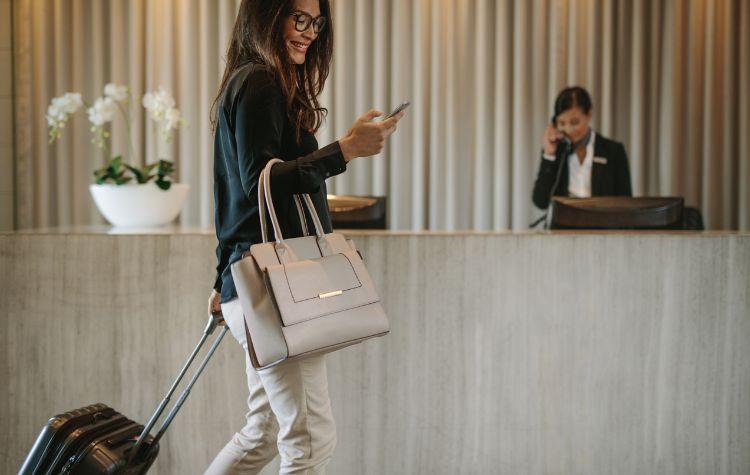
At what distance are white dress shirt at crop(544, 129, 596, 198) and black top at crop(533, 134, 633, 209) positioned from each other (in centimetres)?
2

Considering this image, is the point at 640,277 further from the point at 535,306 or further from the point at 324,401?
the point at 324,401

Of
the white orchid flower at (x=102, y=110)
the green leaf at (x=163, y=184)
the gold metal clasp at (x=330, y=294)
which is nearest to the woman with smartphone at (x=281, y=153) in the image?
the gold metal clasp at (x=330, y=294)

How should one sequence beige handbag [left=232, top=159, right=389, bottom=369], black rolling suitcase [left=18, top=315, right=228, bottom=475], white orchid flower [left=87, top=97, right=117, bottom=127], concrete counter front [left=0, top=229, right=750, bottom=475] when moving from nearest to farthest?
beige handbag [left=232, top=159, right=389, bottom=369]
black rolling suitcase [left=18, top=315, right=228, bottom=475]
concrete counter front [left=0, top=229, right=750, bottom=475]
white orchid flower [left=87, top=97, right=117, bottom=127]

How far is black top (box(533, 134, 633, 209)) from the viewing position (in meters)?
3.88

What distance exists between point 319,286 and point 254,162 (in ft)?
0.78

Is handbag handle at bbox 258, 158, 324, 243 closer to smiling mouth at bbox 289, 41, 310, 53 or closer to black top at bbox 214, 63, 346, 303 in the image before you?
black top at bbox 214, 63, 346, 303

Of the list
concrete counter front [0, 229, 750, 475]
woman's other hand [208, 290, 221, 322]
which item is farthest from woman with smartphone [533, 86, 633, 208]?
woman's other hand [208, 290, 221, 322]

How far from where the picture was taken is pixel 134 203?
2.53 meters

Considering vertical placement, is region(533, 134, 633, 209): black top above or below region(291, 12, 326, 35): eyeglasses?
below

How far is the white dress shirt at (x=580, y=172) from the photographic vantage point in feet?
12.8

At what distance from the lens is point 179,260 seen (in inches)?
78.7

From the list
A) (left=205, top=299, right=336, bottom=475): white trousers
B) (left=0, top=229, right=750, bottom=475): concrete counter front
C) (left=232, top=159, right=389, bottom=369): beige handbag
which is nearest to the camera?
(left=232, top=159, right=389, bottom=369): beige handbag

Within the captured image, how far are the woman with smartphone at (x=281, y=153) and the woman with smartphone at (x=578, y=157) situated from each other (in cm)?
265

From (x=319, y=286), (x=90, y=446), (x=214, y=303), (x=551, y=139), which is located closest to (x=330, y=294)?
(x=319, y=286)
